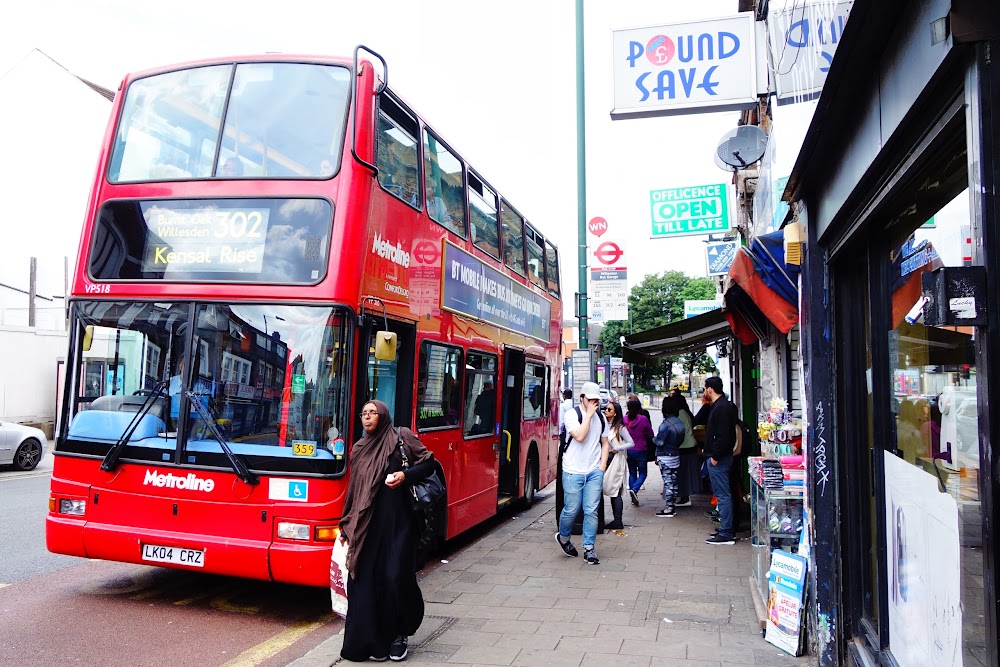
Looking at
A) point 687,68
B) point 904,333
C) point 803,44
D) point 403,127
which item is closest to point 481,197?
point 403,127

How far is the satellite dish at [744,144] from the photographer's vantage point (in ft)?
36.9

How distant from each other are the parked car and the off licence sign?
12.6m

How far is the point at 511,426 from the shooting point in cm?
1152

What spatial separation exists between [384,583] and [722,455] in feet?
17.2

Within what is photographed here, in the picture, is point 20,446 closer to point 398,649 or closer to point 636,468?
point 636,468

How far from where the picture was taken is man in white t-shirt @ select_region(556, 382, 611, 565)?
8.16 meters

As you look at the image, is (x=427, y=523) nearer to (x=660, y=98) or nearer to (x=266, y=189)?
(x=266, y=189)

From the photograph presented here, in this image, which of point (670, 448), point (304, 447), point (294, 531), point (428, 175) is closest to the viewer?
point (294, 531)

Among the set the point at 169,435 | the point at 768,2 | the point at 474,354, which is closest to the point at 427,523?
the point at 169,435

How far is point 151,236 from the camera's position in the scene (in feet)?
21.3

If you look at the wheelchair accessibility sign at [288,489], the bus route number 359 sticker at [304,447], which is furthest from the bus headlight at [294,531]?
the bus route number 359 sticker at [304,447]

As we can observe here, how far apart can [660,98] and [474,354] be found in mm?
4306

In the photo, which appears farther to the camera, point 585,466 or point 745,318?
point 745,318

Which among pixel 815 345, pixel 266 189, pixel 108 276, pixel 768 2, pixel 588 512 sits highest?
pixel 768 2
